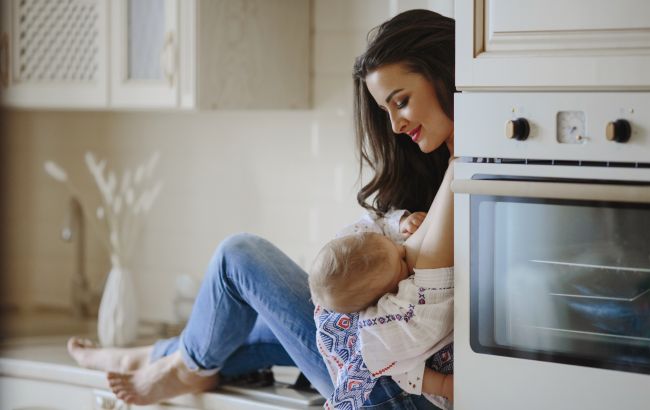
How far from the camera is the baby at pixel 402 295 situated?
185 centimetres

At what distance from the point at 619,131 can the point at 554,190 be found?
14 cm

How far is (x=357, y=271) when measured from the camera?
190 centimetres

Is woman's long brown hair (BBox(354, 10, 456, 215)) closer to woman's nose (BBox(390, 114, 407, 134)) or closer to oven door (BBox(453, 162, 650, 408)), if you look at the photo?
woman's nose (BBox(390, 114, 407, 134))

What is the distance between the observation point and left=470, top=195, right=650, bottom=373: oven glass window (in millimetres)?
1649

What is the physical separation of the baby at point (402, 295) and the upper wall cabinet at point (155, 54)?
0.76 meters

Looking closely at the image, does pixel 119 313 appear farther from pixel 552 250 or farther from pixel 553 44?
pixel 553 44

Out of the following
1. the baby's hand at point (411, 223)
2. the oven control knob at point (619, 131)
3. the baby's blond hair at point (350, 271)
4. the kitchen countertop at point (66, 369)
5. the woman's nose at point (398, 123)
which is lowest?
the kitchen countertop at point (66, 369)

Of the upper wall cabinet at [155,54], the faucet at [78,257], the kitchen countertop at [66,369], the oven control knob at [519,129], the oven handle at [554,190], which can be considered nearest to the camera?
the oven handle at [554,190]

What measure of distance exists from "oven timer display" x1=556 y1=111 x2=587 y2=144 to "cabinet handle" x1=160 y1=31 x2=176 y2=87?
114 cm

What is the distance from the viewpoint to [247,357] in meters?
2.44

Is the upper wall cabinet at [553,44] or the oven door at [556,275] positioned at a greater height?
the upper wall cabinet at [553,44]

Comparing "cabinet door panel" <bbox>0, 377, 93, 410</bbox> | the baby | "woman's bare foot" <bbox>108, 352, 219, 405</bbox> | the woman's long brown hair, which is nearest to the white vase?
"cabinet door panel" <bbox>0, 377, 93, 410</bbox>

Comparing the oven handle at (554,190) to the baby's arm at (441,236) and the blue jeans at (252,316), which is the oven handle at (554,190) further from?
the blue jeans at (252,316)

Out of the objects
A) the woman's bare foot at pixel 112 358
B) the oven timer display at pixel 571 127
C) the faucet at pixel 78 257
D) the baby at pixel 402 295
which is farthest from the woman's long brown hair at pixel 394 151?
the faucet at pixel 78 257
